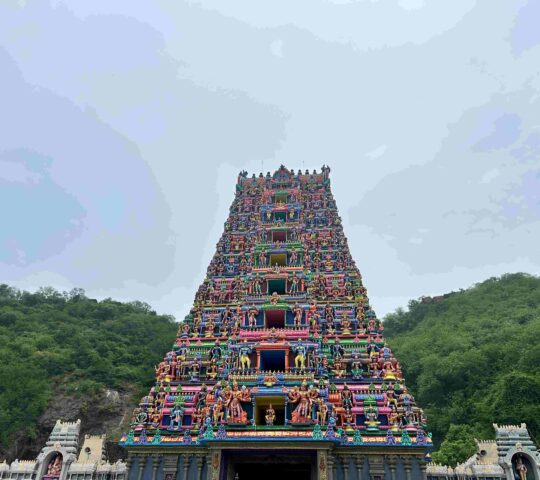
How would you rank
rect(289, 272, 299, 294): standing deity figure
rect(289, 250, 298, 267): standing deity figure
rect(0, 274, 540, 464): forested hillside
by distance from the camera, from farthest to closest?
rect(0, 274, 540, 464): forested hillside
rect(289, 250, 298, 267): standing deity figure
rect(289, 272, 299, 294): standing deity figure

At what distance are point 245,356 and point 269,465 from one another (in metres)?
4.94

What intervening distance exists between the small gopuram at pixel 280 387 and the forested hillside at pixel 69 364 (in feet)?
71.7

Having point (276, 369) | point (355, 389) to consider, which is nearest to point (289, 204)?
point (276, 369)

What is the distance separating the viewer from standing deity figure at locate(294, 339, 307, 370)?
21.1 m

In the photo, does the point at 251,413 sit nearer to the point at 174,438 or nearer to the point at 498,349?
the point at 174,438

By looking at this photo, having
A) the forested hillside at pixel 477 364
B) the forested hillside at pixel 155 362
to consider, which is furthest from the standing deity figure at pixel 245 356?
the forested hillside at pixel 155 362

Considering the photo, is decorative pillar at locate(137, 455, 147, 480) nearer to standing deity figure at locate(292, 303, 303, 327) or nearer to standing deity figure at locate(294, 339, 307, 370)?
standing deity figure at locate(294, 339, 307, 370)

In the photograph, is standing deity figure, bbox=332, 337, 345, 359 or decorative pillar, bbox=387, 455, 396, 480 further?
standing deity figure, bbox=332, 337, 345, 359

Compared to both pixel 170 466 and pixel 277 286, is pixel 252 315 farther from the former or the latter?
pixel 170 466

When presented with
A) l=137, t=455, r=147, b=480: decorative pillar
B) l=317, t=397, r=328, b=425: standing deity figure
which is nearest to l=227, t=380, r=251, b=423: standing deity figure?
l=317, t=397, r=328, b=425: standing deity figure

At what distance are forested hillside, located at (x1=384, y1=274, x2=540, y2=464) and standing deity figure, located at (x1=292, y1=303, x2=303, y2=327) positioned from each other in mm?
14666

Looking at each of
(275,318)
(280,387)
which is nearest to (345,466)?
(280,387)

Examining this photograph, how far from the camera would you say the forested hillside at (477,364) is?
104 ft

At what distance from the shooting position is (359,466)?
1859cm
